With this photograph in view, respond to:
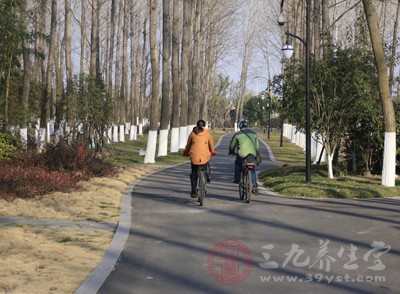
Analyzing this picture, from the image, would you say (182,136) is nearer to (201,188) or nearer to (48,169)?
(48,169)

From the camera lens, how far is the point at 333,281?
766cm

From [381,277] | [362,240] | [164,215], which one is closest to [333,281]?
[381,277]

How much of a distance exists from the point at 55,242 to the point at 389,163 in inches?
458

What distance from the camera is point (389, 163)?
62.4 ft

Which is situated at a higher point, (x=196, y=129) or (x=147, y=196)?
(x=196, y=129)

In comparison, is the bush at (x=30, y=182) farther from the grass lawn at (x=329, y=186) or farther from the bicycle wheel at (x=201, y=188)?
the grass lawn at (x=329, y=186)

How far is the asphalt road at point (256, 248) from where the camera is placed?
298 inches

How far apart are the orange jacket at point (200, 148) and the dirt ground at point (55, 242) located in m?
1.96

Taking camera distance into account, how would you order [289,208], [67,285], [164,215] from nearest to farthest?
[67,285], [164,215], [289,208]

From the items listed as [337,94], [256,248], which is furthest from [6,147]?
[256,248]

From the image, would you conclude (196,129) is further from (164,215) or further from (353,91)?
(353,91)

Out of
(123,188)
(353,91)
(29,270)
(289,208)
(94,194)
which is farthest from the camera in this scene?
(353,91)

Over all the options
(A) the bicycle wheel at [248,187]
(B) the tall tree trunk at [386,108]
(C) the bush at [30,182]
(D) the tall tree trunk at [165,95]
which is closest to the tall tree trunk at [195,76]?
(D) the tall tree trunk at [165,95]

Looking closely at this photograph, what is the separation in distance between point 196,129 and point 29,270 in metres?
7.59
